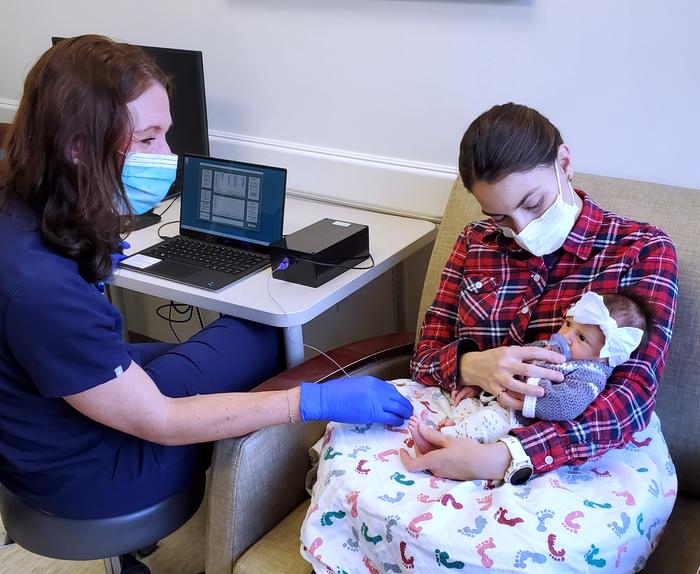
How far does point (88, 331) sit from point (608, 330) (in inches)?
31.5

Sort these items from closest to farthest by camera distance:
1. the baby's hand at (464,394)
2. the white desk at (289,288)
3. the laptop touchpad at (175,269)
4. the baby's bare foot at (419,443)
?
1. the baby's bare foot at (419,443)
2. the baby's hand at (464,394)
3. the white desk at (289,288)
4. the laptop touchpad at (175,269)

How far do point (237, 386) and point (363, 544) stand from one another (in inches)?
19.4

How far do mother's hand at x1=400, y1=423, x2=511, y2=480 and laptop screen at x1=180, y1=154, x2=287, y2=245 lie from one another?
2.44 ft

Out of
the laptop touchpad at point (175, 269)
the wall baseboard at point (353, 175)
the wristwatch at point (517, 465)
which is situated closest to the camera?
the wristwatch at point (517, 465)

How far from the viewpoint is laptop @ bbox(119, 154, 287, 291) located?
5.70ft

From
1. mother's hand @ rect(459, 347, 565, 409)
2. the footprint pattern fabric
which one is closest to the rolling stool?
the footprint pattern fabric

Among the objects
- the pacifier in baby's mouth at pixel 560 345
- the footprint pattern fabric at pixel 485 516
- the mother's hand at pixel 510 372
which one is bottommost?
the footprint pattern fabric at pixel 485 516

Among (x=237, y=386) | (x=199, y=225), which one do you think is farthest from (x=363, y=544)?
(x=199, y=225)

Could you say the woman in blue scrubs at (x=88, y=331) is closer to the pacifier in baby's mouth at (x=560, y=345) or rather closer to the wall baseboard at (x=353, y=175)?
the pacifier in baby's mouth at (x=560, y=345)

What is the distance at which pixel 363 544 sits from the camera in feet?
3.90

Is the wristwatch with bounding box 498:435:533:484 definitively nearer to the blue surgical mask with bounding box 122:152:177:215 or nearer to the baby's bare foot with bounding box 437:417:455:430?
A: the baby's bare foot with bounding box 437:417:455:430

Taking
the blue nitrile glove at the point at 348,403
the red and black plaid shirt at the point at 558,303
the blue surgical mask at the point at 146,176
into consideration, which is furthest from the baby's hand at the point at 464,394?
the blue surgical mask at the point at 146,176

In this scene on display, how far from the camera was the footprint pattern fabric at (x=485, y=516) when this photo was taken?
1083 millimetres

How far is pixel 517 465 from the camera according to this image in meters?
1.18
